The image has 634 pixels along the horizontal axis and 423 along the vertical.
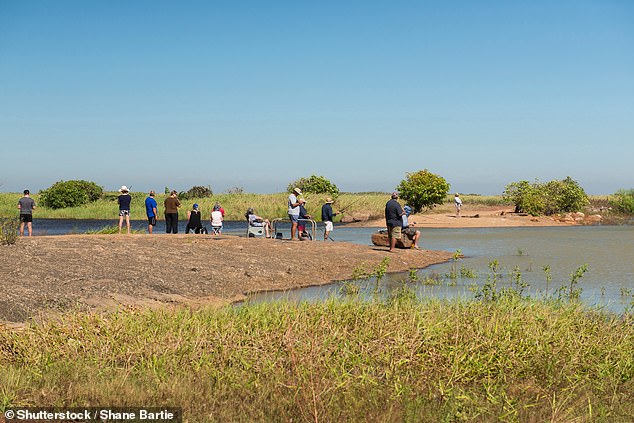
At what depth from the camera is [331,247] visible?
22.8m

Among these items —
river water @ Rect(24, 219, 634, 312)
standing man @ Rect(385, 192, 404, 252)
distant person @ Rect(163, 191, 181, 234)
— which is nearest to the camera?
river water @ Rect(24, 219, 634, 312)

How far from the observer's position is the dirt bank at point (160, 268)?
534 inches

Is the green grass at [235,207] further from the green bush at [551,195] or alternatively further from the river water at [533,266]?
the river water at [533,266]

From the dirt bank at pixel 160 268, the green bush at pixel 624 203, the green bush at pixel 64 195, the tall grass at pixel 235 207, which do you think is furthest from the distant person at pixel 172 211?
the green bush at pixel 624 203

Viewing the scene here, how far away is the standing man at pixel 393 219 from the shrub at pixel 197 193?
5032cm

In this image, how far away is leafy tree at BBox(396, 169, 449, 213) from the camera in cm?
5381

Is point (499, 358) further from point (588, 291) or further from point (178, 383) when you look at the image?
point (588, 291)

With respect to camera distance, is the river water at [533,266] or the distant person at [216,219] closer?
the river water at [533,266]


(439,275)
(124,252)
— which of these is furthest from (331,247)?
(124,252)

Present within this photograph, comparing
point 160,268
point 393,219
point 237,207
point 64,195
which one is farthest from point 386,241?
point 64,195

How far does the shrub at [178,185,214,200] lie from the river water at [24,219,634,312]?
1501 inches

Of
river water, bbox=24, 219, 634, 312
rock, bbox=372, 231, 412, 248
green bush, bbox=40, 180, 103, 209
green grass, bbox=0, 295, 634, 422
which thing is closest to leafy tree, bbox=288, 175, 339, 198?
green bush, bbox=40, 180, 103, 209

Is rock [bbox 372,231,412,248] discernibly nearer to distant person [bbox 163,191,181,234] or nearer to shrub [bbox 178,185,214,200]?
distant person [bbox 163,191,181,234]

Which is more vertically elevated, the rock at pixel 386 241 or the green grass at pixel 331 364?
the rock at pixel 386 241
